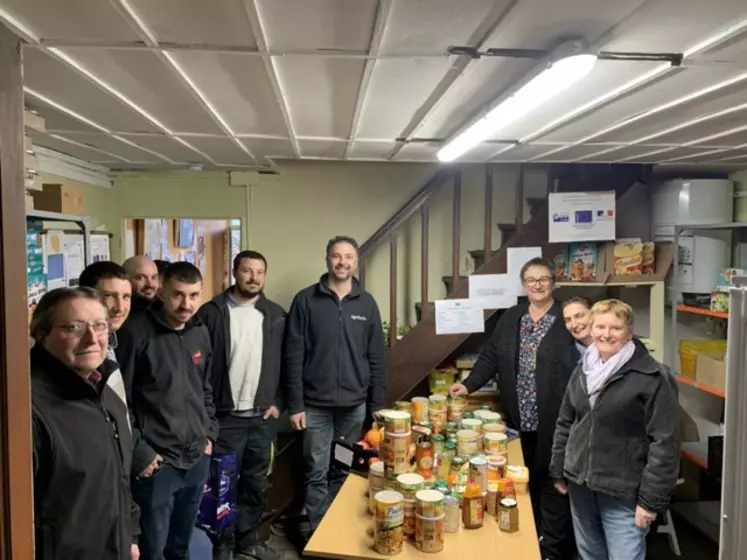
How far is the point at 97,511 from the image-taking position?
157cm

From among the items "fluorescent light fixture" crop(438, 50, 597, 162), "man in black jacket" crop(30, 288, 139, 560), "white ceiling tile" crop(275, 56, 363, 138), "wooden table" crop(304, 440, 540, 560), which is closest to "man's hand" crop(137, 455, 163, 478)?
"man in black jacket" crop(30, 288, 139, 560)

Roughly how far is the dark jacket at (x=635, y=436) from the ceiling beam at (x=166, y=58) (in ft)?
6.14

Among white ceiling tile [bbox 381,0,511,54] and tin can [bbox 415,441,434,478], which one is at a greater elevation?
white ceiling tile [bbox 381,0,511,54]

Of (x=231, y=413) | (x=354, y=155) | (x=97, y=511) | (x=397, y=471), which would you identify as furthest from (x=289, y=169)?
(x=97, y=511)

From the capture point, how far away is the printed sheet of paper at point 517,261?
3.63 metres

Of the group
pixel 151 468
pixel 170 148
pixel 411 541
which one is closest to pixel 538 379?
pixel 411 541

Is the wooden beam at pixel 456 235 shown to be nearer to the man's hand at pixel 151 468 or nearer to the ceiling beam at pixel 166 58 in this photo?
the ceiling beam at pixel 166 58

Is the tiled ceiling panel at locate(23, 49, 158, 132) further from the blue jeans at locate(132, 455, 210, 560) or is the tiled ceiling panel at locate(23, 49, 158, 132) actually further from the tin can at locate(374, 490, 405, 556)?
the tin can at locate(374, 490, 405, 556)

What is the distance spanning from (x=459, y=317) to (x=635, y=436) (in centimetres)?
155

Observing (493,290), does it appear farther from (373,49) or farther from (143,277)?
(373,49)

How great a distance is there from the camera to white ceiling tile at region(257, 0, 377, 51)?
4.05 ft

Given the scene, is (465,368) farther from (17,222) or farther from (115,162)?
(17,222)

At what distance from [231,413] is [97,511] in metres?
1.49

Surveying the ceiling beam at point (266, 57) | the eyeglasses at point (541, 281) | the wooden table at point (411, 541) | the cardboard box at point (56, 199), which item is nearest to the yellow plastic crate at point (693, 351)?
the eyeglasses at point (541, 281)
